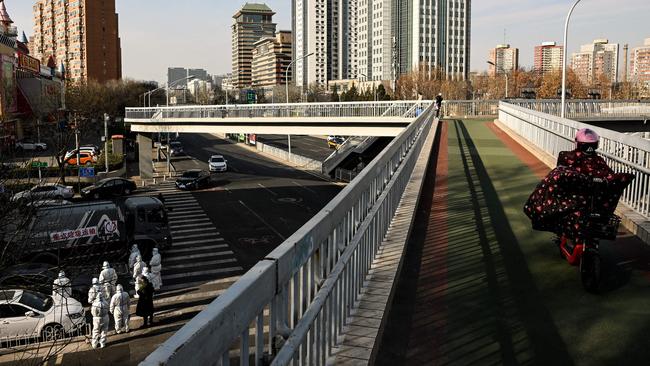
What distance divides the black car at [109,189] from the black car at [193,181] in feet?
11.8

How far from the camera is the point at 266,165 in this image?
63.0 m

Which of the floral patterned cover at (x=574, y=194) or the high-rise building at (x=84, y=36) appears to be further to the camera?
the high-rise building at (x=84, y=36)

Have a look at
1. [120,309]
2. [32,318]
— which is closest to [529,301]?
[120,309]

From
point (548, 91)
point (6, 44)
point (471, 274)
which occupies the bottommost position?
point (471, 274)

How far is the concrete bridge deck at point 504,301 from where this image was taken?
14.1ft

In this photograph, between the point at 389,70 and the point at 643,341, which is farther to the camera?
the point at 389,70

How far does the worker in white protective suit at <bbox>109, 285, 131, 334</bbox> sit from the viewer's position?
15.9m

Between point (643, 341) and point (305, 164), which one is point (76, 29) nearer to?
point (305, 164)

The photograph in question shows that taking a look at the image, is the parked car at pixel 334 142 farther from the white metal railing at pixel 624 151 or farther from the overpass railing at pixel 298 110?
the white metal railing at pixel 624 151

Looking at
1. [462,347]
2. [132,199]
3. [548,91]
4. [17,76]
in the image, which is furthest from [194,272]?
[548,91]

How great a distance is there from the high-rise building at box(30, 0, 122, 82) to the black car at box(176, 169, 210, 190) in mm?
103227

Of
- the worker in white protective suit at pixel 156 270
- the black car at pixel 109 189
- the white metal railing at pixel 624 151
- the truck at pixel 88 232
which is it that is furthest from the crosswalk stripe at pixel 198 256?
the black car at pixel 109 189

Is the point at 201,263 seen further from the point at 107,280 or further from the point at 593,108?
the point at 593,108

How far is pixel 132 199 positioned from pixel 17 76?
198 feet
